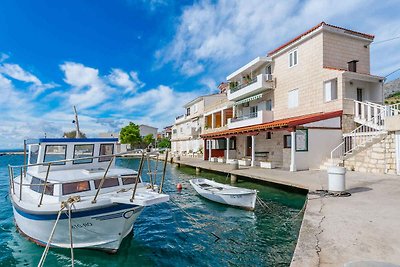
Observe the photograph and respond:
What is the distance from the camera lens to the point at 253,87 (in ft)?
83.0

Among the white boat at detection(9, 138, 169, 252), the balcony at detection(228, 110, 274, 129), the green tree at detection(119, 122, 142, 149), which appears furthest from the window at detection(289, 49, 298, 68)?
the green tree at detection(119, 122, 142, 149)

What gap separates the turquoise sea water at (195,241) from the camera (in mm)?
7039

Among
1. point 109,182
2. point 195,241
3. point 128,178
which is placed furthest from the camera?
point 128,178

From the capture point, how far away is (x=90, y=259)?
707cm

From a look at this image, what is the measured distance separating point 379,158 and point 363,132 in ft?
10.2

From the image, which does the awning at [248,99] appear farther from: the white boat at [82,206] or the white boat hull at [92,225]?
the white boat hull at [92,225]

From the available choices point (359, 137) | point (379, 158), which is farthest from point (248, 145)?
point (379, 158)

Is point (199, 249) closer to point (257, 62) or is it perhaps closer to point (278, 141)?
point (278, 141)

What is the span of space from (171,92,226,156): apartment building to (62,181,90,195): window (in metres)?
32.0

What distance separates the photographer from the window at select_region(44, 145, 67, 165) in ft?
29.7

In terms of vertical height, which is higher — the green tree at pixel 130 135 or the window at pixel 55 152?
the green tree at pixel 130 135

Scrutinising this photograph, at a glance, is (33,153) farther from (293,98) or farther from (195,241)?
(293,98)

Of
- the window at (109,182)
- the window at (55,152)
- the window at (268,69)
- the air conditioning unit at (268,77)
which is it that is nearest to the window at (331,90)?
the air conditioning unit at (268,77)

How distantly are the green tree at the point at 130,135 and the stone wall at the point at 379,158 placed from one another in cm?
5056
